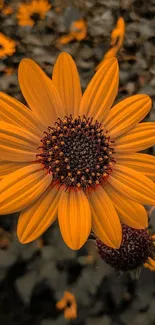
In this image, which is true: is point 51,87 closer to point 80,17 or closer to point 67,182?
point 67,182

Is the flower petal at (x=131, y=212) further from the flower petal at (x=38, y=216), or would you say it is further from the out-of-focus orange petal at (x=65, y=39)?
the out-of-focus orange petal at (x=65, y=39)

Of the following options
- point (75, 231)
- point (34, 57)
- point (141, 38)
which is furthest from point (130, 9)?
point (75, 231)

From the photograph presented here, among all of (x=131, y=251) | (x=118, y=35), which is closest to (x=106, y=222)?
(x=131, y=251)

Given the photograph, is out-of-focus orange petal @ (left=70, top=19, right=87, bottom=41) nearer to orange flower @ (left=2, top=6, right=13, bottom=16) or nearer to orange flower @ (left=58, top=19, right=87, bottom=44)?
orange flower @ (left=58, top=19, right=87, bottom=44)

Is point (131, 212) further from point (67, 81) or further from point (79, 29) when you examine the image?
point (79, 29)

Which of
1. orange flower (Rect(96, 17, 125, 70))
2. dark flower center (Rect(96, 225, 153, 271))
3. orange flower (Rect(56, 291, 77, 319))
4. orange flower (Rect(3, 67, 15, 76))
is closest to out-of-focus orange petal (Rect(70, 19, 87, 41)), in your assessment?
orange flower (Rect(96, 17, 125, 70))

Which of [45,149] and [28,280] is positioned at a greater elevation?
[45,149]
